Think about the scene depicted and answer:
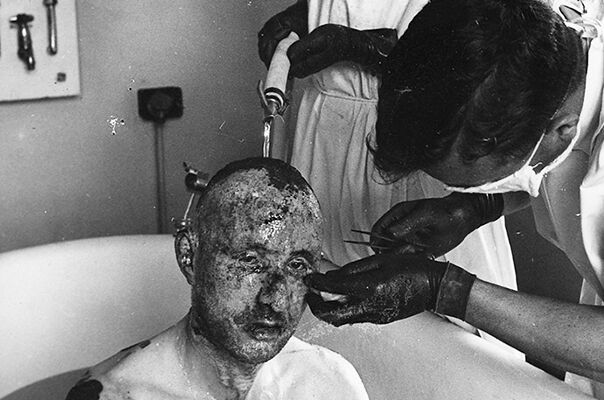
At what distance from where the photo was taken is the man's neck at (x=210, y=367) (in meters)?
1.28

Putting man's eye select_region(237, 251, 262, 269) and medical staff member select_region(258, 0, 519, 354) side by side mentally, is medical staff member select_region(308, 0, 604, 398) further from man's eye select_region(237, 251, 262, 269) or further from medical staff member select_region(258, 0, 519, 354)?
medical staff member select_region(258, 0, 519, 354)

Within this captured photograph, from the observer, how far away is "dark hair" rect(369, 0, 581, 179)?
103 centimetres

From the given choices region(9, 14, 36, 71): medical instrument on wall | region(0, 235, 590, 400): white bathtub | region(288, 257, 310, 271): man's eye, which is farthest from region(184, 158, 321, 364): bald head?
region(9, 14, 36, 71): medical instrument on wall

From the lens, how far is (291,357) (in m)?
1.42

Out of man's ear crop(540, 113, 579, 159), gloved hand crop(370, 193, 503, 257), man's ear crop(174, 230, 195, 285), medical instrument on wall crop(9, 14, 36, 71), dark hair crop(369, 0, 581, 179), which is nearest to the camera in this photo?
dark hair crop(369, 0, 581, 179)

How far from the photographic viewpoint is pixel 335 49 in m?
1.79

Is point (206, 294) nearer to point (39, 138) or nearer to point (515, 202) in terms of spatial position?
point (515, 202)

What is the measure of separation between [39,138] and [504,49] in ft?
5.64

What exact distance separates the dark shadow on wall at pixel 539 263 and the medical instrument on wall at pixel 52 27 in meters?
1.49

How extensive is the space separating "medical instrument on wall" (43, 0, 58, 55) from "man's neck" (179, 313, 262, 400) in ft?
4.06

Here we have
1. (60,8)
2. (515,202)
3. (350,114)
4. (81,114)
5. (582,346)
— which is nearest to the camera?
(582,346)

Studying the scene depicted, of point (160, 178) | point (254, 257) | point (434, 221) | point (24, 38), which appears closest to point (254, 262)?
point (254, 257)

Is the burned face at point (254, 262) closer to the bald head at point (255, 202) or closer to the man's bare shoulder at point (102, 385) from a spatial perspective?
the bald head at point (255, 202)

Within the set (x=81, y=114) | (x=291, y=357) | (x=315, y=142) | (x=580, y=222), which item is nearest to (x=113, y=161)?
(x=81, y=114)
